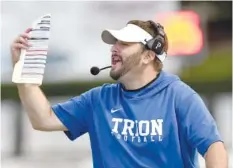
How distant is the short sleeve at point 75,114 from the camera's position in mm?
4586

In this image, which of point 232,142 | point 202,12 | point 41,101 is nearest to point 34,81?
point 41,101

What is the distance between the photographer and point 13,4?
1282 cm

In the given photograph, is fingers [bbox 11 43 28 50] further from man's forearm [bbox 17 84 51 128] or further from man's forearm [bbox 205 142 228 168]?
man's forearm [bbox 205 142 228 168]

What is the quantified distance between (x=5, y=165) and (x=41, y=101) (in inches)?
237

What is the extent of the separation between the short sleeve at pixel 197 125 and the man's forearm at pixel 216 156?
2 centimetres

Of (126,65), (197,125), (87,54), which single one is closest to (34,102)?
(126,65)

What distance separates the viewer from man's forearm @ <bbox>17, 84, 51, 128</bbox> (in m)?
4.52

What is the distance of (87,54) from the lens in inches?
508

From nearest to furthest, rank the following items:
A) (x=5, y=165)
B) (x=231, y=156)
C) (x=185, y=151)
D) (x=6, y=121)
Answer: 1. (x=185, y=151)
2. (x=231, y=156)
3. (x=5, y=165)
4. (x=6, y=121)

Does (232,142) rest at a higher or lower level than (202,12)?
lower

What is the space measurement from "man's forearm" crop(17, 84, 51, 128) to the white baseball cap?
1.38ft

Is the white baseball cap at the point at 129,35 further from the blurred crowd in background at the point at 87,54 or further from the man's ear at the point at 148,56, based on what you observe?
the blurred crowd in background at the point at 87,54

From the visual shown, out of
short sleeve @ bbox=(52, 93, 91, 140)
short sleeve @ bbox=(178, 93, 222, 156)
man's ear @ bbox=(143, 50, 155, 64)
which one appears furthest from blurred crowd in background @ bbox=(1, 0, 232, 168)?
short sleeve @ bbox=(178, 93, 222, 156)

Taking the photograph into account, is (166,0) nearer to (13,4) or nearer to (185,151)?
(13,4)
